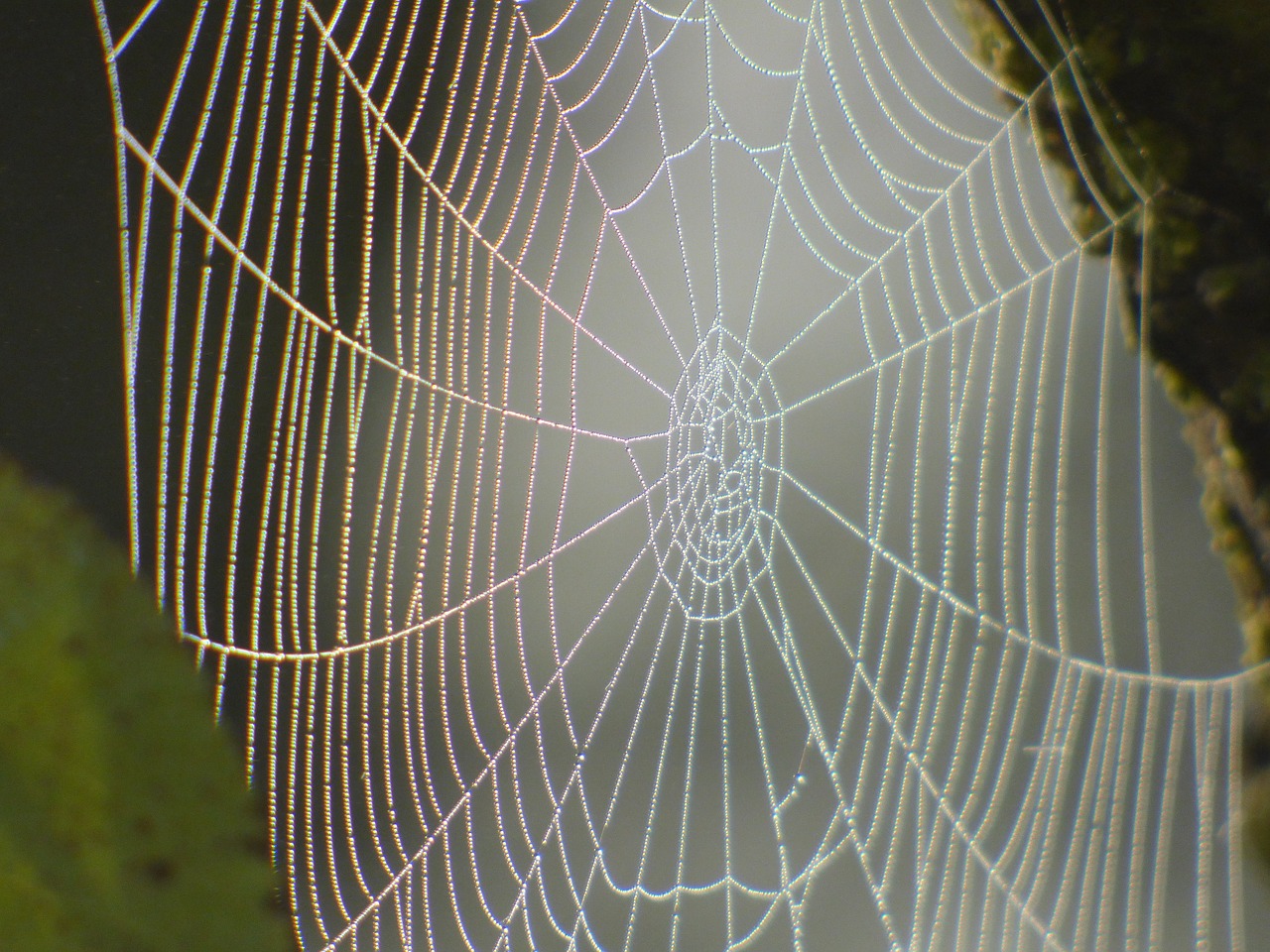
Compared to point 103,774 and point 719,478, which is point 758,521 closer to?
point 719,478

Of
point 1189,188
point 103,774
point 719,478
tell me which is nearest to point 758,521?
point 719,478

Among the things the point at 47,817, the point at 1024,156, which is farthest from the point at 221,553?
the point at 1024,156

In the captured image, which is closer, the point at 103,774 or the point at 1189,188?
the point at 103,774

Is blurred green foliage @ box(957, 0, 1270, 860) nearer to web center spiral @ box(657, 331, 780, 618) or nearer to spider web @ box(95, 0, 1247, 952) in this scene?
spider web @ box(95, 0, 1247, 952)

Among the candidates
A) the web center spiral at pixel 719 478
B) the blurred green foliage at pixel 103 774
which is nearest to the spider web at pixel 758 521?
the web center spiral at pixel 719 478

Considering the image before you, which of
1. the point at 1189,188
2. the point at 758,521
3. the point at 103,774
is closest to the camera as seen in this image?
the point at 103,774

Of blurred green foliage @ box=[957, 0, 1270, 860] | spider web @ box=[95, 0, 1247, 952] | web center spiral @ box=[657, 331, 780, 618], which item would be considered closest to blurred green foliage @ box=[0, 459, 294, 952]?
spider web @ box=[95, 0, 1247, 952]
